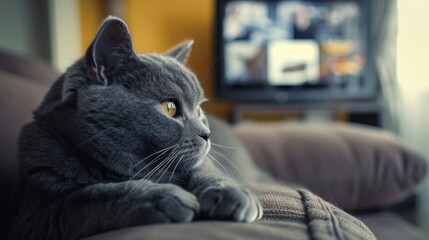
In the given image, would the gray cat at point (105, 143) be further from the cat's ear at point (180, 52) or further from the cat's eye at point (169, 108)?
the cat's ear at point (180, 52)

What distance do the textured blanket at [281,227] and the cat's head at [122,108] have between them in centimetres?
17

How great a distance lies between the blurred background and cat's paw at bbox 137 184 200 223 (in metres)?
1.63

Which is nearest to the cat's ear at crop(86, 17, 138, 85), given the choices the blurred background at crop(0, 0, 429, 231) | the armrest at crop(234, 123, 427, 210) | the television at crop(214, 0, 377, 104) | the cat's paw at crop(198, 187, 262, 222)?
the cat's paw at crop(198, 187, 262, 222)

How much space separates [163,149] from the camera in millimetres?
649

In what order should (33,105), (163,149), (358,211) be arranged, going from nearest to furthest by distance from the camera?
1. (163,149)
2. (33,105)
3. (358,211)

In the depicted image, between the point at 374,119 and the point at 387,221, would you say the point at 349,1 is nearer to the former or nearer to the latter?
the point at 374,119

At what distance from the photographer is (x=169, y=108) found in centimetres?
68

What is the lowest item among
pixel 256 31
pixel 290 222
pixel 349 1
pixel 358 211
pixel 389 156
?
pixel 358 211

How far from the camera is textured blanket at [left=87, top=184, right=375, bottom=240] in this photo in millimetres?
451

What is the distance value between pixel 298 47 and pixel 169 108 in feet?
7.26

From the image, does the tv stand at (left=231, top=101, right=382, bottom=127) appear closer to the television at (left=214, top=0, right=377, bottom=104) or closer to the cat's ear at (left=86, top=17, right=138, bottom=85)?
the television at (left=214, top=0, right=377, bottom=104)

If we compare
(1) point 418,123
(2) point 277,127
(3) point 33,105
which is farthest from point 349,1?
(3) point 33,105

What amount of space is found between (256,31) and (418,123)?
1127 mm

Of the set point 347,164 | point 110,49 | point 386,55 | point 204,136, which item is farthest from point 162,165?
point 386,55
